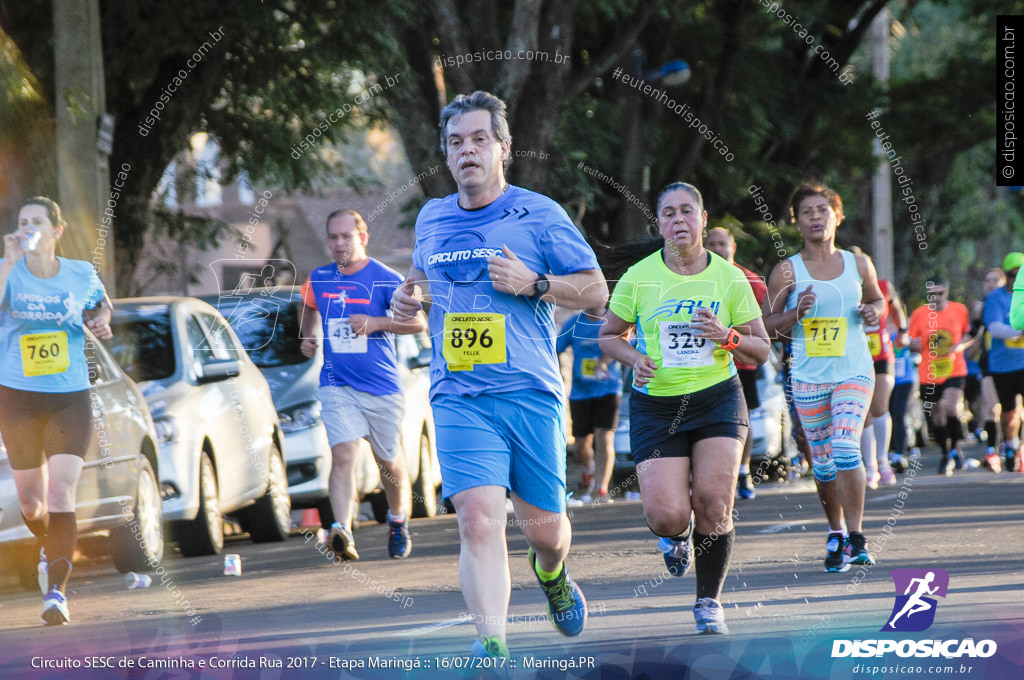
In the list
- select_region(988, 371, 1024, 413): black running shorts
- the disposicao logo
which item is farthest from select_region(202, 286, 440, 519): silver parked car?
select_region(988, 371, 1024, 413): black running shorts

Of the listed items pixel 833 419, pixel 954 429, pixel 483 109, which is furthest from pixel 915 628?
pixel 954 429

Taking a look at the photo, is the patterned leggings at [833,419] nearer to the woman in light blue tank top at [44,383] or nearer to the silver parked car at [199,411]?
the silver parked car at [199,411]

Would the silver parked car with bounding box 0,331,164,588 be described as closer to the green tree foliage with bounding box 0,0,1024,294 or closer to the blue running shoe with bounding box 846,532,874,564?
the blue running shoe with bounding box 846,532,874,564

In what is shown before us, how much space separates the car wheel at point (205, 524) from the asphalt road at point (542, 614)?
14 centimetres

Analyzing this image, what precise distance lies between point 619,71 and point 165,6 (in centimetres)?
744

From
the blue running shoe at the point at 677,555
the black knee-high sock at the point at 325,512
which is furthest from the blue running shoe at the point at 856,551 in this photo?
the black knee-high sock at the point at 325,512

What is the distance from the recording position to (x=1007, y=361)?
1558 cm

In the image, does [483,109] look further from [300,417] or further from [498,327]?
[300,417]

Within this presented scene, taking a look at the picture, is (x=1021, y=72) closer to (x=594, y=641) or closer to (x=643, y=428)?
(x=643, y=428)

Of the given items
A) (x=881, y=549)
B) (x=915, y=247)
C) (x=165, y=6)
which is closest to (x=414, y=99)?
(x=165, y=6)

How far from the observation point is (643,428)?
22.8 ft

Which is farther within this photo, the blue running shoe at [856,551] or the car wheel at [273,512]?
the car wheel at [273,512]

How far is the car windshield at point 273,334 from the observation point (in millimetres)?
12352

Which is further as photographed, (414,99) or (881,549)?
(414,99)
